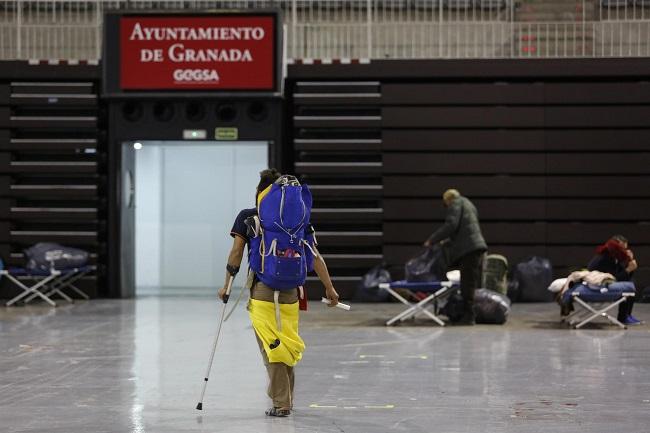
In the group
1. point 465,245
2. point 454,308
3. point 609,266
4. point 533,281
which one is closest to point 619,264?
point 609,266

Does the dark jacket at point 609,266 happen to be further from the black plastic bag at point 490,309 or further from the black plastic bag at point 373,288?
the black plastic bag at point 373,288

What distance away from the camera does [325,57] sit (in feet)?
60.7

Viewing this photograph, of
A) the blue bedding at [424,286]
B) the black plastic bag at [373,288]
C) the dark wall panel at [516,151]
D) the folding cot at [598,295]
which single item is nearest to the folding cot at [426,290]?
the blue bedding at [424,286]

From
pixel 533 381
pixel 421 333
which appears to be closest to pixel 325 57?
pixel 421 333

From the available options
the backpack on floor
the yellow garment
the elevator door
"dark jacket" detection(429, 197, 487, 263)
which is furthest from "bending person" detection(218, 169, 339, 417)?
the elevator door

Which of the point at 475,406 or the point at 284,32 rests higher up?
the point at 284,32

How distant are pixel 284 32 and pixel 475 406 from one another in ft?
36.0

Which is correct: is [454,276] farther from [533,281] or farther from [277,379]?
[277,379]

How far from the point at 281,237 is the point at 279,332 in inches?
24.4

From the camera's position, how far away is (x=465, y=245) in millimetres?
13844

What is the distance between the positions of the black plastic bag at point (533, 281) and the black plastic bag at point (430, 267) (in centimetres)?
368

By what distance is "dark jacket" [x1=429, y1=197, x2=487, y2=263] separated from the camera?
13805 millimetres

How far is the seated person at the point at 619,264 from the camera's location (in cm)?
1395

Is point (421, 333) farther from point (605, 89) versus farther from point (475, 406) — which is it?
point (605, 89)
